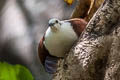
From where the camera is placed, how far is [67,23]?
1013mm

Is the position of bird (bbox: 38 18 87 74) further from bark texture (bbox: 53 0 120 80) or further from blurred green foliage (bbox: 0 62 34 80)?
blurred green foliage (bbox: 0 62 34 80)

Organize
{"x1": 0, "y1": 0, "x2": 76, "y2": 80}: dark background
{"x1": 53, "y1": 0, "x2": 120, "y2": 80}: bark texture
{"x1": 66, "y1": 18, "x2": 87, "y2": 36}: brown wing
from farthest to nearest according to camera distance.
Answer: {"x1": 0, "y1": 0, "x2": 76, "y2": 80}: dark background → {"x1": 66, "y1": 18, "x2": 87, "y2": 36}: brown wing → {"x1": 53, "y1": 0, "x2": 120, "y2": 80}: bark texture

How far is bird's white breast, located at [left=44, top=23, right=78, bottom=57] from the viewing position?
0.97 metres

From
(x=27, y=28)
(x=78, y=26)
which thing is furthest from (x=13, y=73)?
(x=78, y=26)

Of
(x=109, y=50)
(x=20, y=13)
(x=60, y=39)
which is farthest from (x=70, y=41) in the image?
(x=20, y=13)

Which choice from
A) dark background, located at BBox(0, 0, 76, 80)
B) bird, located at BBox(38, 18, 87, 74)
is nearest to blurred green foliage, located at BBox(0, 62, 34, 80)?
dark background, located at BBox(0, 0, 76, 80)

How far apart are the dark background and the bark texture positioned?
116cm

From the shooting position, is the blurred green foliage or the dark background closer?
the blurred green foliage

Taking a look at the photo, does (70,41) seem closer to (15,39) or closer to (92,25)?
(92,25)

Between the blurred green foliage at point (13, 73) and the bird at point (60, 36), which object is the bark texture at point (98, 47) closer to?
the bird at point (60, 36)

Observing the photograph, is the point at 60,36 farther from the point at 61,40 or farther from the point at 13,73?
the point at 13,73

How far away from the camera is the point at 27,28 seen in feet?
7.45

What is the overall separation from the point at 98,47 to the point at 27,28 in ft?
4.66

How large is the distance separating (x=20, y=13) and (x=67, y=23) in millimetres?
1426
